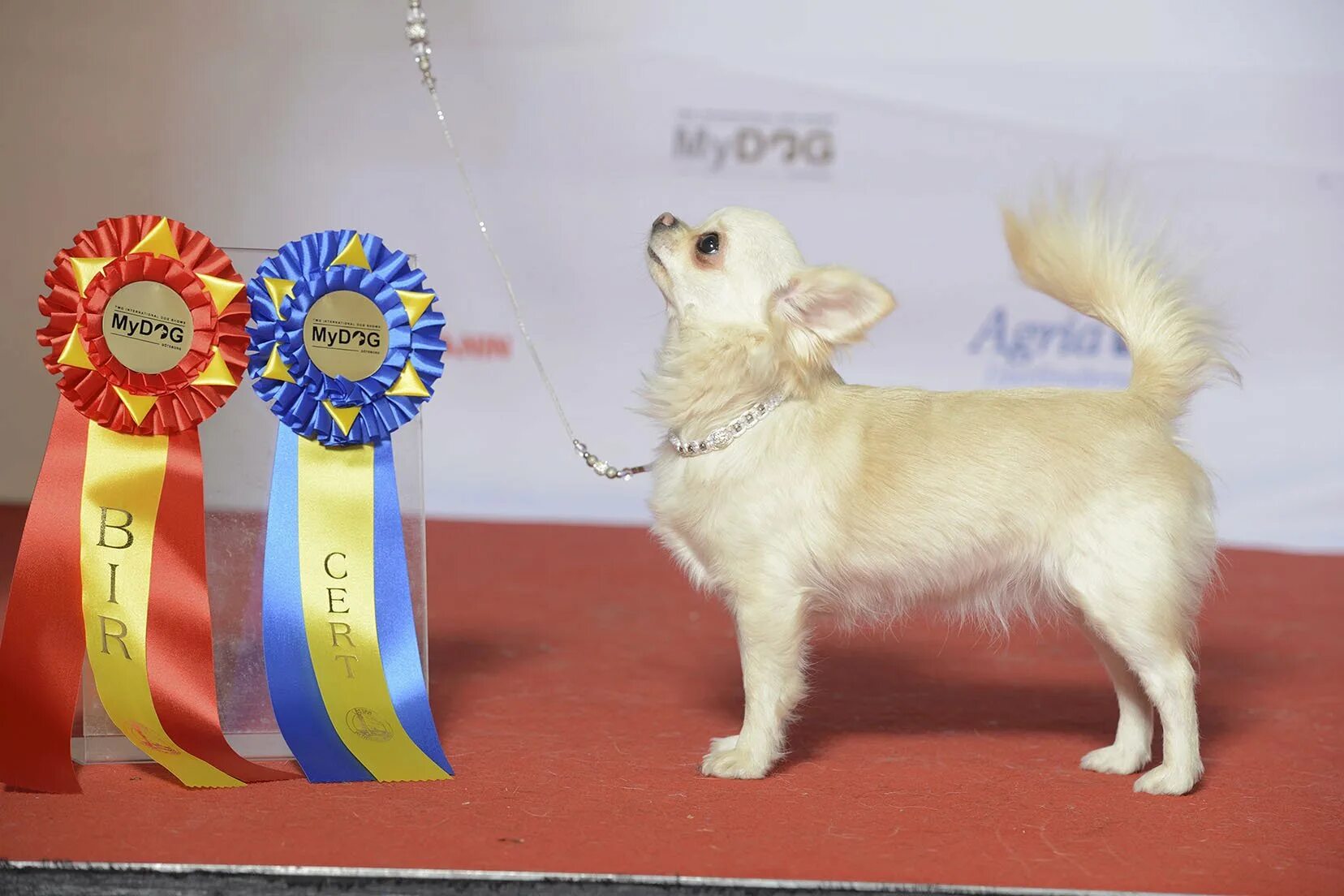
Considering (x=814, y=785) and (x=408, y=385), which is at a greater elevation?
(x=408, y=385)

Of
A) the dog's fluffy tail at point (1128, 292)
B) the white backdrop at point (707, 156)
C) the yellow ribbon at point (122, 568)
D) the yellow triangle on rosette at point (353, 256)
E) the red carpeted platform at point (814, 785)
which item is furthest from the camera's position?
the white backdrop at point (707, 156)

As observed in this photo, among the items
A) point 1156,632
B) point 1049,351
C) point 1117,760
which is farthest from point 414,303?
point 1049,351

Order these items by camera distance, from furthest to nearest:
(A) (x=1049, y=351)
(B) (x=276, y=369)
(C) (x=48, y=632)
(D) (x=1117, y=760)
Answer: (A) (x=1049, y=351), (D) (x=1117, y=760), (B) (x=276, y=369), (C) (x=48, y=632)

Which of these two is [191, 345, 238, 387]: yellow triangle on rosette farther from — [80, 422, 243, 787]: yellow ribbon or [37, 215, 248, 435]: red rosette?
[80, 422, 243, 787]: yellow ribbon

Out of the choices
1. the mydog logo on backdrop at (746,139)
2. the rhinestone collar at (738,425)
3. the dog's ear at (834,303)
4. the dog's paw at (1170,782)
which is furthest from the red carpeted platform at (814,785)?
the mydog logo on backdrop at (746,139)

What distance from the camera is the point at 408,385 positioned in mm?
2371

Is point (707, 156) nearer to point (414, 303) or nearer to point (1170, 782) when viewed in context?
point (414, 303)

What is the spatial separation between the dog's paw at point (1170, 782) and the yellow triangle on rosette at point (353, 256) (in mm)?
1727

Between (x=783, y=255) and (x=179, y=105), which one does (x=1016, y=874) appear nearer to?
(x=783, y=255)

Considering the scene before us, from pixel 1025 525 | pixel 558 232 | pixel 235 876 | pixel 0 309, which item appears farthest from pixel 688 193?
pixel 235 876

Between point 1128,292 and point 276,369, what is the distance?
1.65 meters

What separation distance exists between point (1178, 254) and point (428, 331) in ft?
4.93

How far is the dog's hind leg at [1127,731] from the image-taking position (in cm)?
241

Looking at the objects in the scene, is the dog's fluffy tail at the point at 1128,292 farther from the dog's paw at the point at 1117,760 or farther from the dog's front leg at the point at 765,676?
the dog's front leg at the point at 765,676
